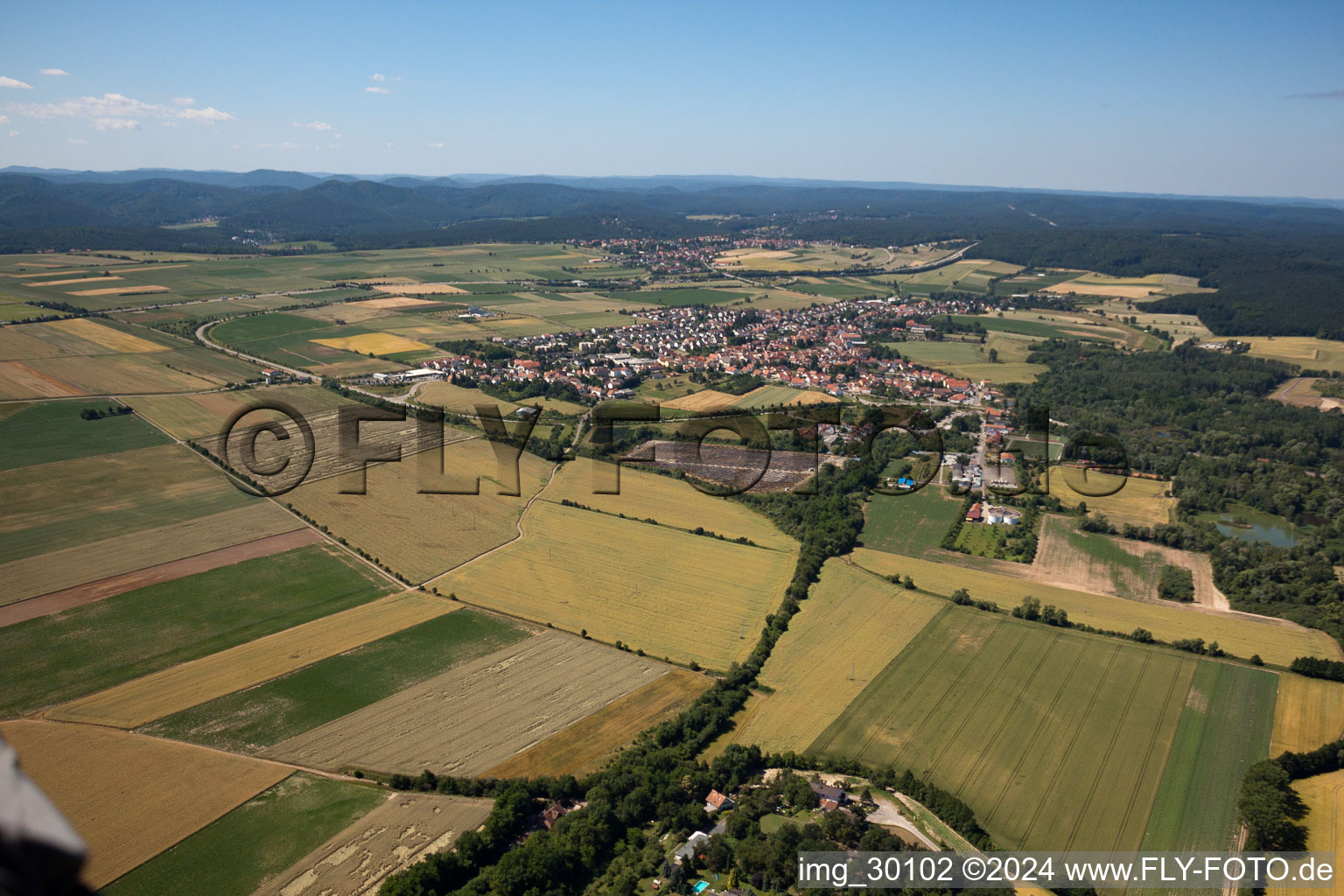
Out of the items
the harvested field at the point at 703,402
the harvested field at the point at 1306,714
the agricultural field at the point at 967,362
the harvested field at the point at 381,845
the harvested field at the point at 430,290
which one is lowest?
the harvested field at the point at 381,845

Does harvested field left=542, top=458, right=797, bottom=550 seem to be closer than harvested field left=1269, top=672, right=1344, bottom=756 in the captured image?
No

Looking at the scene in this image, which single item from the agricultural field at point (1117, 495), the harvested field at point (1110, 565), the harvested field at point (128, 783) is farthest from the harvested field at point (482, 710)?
the agricultural field at point (1117, 495)

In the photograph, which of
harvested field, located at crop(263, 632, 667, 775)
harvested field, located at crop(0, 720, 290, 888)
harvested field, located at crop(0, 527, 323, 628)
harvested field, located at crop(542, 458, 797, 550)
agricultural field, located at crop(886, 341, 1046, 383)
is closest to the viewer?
harvested field, located at crop(0, 720, 290, 888)

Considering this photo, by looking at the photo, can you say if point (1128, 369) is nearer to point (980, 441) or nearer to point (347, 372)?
point (980, 441)

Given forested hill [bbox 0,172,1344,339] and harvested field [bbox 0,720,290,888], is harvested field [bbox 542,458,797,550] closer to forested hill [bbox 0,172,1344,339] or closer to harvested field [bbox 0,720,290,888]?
harvested field [bbox 0,720,290,888]

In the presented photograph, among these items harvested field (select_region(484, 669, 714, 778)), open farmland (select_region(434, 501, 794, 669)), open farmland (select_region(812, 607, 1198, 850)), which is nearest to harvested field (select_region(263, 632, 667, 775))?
harvested field (select_region(484, 669, 714, 778))

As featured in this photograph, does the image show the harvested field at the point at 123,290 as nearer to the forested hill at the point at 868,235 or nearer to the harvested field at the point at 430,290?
the harvested field at the point at 430,290
